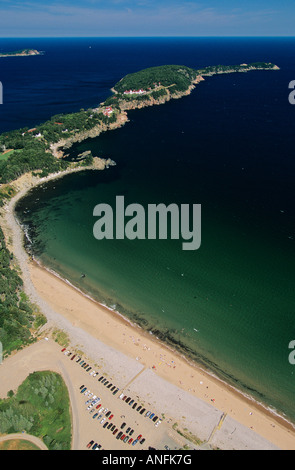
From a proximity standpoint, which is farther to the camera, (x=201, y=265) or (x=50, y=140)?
(x=50, y=140)

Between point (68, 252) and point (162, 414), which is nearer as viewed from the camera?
point (162, 414)

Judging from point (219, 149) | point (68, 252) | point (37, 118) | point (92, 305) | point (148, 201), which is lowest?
point (92, 305)

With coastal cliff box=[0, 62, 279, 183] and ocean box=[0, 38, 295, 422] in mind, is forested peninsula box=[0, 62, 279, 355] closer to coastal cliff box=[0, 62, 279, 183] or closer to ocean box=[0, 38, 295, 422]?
coastal cliff box=[0, 62, 279, 183]

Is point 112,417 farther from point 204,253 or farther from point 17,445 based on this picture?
point 204,253

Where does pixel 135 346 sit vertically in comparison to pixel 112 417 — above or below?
above

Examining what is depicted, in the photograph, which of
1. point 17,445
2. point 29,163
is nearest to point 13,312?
point 17,445
